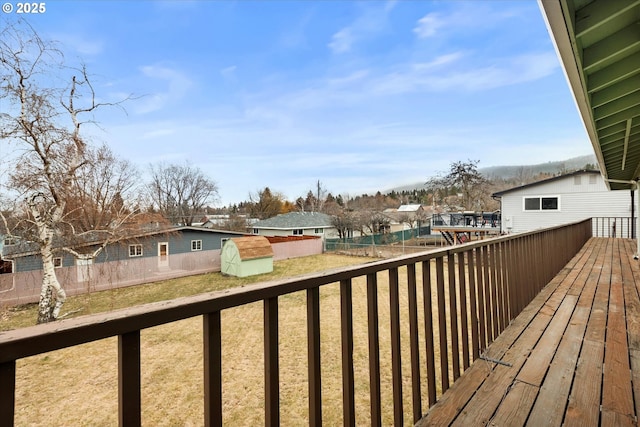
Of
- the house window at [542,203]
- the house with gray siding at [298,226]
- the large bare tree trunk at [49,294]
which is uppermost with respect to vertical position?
the house window at [542,203]

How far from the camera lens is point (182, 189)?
32156 millimetres

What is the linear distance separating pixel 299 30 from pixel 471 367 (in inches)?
555

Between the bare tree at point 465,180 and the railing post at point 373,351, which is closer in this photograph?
the railing post at point 373,351

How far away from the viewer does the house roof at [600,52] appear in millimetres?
1428

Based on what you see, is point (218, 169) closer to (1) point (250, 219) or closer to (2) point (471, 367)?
(1) point (250, 219)

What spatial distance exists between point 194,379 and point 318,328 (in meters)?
5.36

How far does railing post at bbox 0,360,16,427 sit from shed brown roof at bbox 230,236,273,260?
14.1m

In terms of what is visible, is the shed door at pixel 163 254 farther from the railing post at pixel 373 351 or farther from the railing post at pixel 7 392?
the railing post at pixel 7 392

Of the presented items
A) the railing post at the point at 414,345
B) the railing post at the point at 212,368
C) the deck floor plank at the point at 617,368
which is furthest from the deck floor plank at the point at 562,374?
the railing post at the point at 212,368

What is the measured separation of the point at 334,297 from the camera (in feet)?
32.9

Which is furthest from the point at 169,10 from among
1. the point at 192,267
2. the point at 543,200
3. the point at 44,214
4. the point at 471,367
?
the point at 543,200

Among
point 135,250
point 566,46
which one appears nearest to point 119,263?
point 135,250

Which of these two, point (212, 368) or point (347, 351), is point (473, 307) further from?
point (212, 368)

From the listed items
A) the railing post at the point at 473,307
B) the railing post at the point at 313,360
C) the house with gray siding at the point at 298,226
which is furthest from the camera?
the house with gray siding at the point at 298,226
